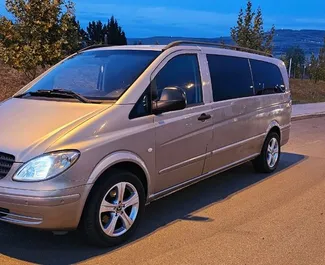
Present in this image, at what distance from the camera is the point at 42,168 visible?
381 cm

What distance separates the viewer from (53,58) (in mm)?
11000

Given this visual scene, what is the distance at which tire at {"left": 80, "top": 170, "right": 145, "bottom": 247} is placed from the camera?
13.4ft

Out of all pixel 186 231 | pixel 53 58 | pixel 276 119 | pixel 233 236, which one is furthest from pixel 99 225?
pixel 53 58

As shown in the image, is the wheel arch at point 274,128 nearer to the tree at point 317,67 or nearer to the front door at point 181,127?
the front door at point 181,127

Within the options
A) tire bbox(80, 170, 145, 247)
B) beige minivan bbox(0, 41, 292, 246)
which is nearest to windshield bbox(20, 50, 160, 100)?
beige minivan bbox(0, 41, 292, 246)

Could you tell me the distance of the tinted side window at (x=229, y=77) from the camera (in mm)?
5691

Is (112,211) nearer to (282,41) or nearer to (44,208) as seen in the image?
(44,208)

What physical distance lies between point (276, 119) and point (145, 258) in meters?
3.89

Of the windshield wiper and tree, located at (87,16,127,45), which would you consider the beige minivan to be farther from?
tree, located at (87,16,127,45)

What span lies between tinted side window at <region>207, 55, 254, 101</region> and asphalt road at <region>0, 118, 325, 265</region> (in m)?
1.28

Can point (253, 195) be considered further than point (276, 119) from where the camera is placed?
No

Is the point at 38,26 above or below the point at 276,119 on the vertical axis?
above

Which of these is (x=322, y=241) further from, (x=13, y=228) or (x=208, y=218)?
(x=13, y=228)

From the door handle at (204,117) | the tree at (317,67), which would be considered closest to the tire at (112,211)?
the door handle at (204,117)
